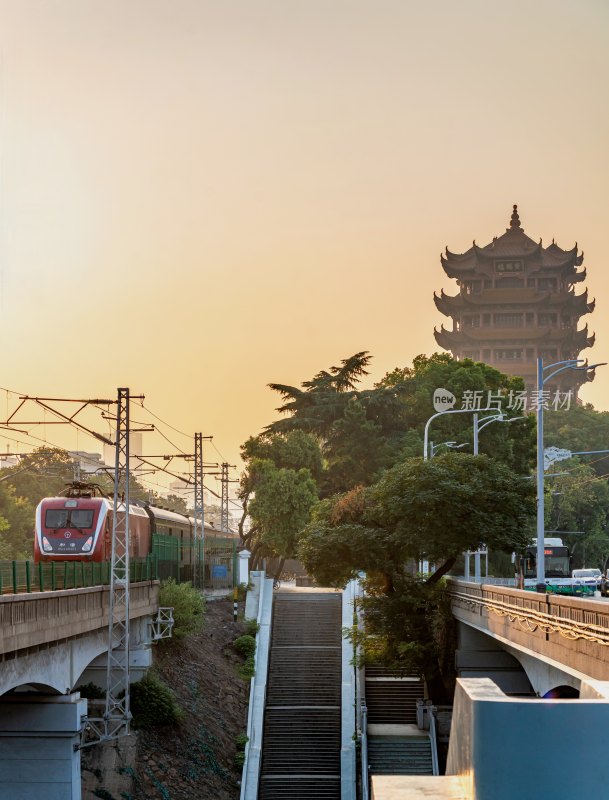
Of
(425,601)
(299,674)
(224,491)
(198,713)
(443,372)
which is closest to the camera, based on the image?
(198,713)

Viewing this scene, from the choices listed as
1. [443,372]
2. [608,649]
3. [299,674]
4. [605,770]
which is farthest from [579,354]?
[605,770]

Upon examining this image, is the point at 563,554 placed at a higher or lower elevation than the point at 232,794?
higher

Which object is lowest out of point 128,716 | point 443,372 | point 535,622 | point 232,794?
point 232,794

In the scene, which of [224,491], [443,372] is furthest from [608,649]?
[443,372]

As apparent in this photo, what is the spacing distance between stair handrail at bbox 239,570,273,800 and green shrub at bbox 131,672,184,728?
3.03 metres

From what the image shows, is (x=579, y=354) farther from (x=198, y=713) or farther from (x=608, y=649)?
(x=608, y=649)

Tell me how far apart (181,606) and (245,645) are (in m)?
6.57

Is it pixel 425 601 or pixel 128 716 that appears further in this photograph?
pixel 425 601

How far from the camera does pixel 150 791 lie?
34.5 meters

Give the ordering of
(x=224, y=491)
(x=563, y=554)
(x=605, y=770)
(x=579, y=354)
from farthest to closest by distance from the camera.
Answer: (x=579, y=354) < (x=224, y=491) < (x=563, y=554) < (x=605, y=770)

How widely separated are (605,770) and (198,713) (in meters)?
32.0

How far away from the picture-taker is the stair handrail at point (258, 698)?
1570 inches

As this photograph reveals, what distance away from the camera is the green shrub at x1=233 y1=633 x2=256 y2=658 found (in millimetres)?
50406

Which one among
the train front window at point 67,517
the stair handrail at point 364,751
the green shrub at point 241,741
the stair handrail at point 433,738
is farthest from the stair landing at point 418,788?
the green shrub at point 241,741
